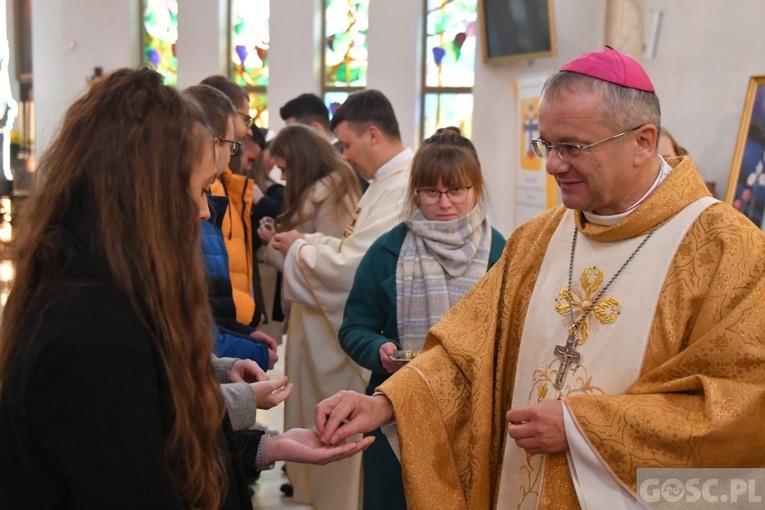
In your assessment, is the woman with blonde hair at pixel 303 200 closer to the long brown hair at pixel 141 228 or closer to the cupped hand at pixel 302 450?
the cupped hand at pixel 302 450

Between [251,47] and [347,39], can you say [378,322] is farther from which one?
[251,47]

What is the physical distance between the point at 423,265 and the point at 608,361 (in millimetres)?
1143

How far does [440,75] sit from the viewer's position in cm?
1161

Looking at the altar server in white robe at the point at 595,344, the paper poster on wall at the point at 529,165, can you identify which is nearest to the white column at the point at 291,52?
the paper poster on wall at the point at 529,165

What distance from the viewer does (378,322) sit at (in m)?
3.28

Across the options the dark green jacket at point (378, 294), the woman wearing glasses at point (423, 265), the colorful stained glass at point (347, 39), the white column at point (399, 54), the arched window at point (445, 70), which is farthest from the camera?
the colorful stained glass at point (347, 39)

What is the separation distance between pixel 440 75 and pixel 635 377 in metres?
9.89

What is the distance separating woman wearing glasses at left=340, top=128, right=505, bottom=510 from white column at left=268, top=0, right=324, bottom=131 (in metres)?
8.90

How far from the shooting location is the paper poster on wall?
6074 mm

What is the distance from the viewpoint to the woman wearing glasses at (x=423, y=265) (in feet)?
10.2

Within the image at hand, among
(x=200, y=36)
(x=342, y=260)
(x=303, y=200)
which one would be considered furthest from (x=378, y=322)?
(x=200, y=36)

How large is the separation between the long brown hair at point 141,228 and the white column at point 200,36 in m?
11.3

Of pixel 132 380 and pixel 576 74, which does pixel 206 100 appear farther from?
pixel 132 380

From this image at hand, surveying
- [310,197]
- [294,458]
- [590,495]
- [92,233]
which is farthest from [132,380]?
[310,197]
